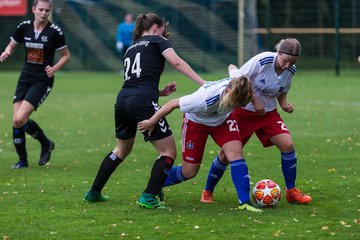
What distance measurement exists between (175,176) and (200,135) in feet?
1.73

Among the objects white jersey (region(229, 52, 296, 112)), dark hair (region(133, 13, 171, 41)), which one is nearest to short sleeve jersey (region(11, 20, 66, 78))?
dark hair (region(133, 13, 171, 41))

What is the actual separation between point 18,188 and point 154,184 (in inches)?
82.1

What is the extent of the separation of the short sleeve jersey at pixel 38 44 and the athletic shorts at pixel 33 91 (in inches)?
4.1

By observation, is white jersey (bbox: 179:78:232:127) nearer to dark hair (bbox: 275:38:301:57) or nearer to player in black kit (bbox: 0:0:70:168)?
dark hair (bbox: 275:38:301:57)

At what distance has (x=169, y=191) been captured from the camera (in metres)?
9.23

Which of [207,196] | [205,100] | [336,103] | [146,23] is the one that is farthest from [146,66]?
[336,103]

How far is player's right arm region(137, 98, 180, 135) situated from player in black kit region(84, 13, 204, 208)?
197 millimetres

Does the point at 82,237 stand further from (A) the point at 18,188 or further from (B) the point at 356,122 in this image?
(B) the point at 356,122

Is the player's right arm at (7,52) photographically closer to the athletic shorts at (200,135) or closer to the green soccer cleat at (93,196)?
the green soccer cleat at (93,196)

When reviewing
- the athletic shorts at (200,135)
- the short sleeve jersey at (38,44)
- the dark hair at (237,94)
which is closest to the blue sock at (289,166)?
the athletic shorts at (200,135)

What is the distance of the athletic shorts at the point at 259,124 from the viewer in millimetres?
8445

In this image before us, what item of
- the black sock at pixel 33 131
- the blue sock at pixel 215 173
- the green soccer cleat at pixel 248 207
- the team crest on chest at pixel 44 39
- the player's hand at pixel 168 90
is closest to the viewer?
the green soccer cleat at pixel 248 207

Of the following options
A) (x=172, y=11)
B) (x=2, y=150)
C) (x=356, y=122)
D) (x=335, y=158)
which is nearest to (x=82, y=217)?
(x=335, y=158)

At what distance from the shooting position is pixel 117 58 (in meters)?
33.5
